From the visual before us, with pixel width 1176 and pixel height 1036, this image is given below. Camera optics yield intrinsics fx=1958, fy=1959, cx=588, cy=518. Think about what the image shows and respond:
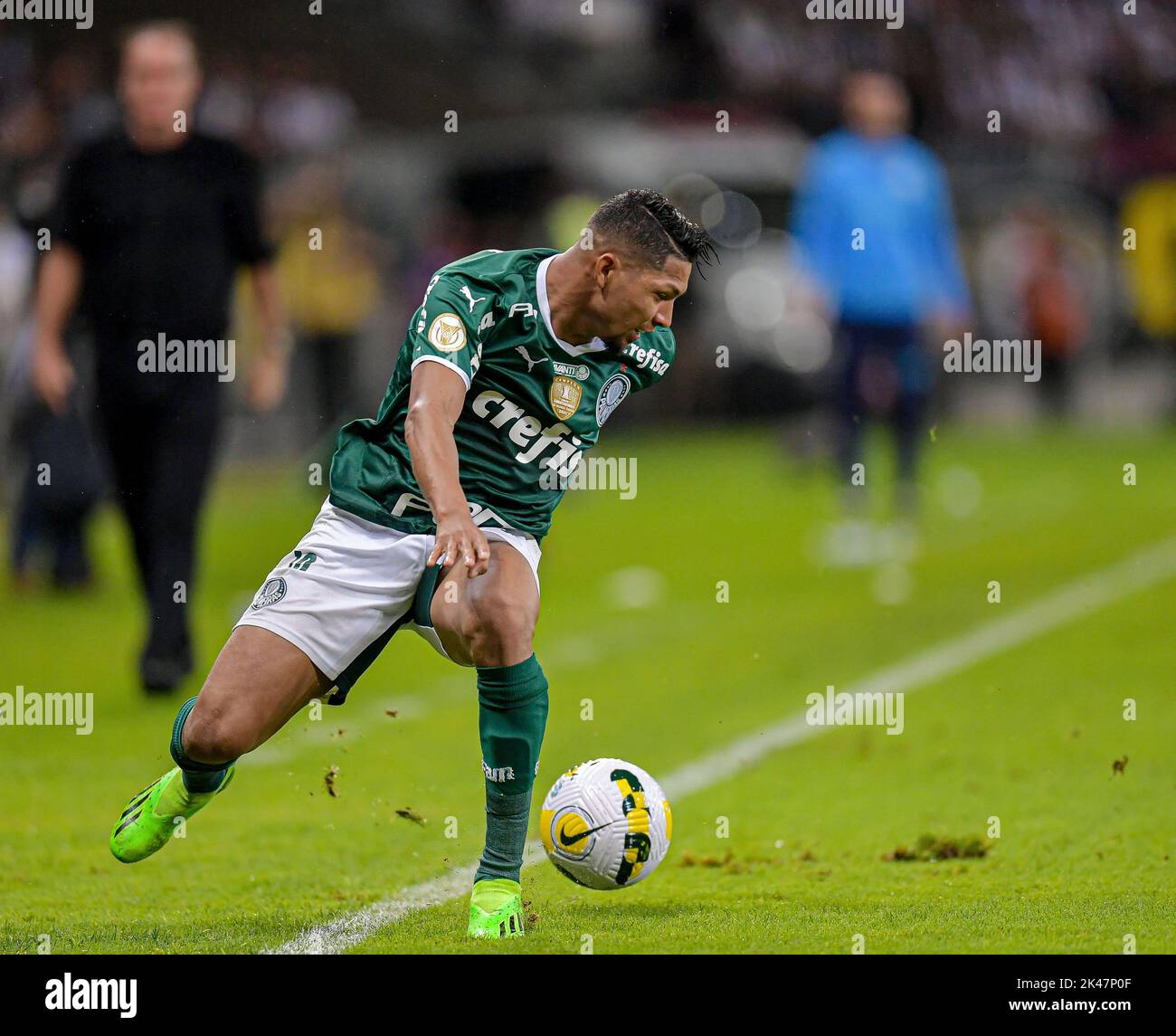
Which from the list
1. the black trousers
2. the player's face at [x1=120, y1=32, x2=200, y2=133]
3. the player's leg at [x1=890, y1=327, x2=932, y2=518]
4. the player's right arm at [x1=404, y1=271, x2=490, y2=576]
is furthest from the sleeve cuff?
the player's leg at [x1=890, y1=327, x2=932, y2=518]

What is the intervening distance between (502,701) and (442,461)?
2.04 feet

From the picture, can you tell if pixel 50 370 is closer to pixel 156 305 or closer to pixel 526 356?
pixel 156 305

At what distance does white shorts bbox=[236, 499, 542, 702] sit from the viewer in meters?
4.95

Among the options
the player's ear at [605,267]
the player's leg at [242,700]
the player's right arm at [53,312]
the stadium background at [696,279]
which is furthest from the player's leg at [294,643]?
the player's right arm at [53,312]

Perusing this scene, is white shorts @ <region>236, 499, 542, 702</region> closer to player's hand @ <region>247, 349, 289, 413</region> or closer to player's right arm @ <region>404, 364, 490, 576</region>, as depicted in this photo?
player's right arm @ <region>404, 364, 490, 576</region>

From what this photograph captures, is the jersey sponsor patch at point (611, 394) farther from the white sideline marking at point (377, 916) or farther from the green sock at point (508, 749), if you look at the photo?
the white sideline marking at point (377, 916)

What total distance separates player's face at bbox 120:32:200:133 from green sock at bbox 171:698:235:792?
3.79m

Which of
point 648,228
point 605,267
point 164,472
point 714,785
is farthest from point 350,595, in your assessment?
point 164,472

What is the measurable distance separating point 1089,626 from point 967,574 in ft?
6.00

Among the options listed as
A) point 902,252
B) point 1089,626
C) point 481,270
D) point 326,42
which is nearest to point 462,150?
point 326,42

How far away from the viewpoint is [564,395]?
511 cm

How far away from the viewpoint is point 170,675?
8141 mm

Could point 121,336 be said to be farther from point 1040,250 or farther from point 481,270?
point 1040,250

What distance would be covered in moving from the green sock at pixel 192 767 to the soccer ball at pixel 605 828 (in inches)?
33.7
